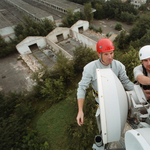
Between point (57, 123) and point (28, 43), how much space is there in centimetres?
1116

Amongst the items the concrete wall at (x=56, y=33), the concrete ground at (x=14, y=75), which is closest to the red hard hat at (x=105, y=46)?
the concrete ground at (x=14, y=75)

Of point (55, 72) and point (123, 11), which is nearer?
point (55, 72)

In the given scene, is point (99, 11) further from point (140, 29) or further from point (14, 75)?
point (14, 75)

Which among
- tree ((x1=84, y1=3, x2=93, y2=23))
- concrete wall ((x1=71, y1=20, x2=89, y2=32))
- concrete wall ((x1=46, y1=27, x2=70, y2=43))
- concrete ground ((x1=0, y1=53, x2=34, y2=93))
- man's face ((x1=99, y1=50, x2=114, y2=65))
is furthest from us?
tree ((x1=84, y1=3, x2=93, y2=23))

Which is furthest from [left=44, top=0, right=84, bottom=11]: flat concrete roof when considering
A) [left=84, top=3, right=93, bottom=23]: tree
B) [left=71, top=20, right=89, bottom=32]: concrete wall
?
[left=71, top=20, right=89, bottom=32]: concrete wall

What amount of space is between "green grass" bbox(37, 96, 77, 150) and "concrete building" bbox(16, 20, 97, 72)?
18.4 feet

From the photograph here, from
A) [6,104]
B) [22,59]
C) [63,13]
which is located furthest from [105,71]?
[63,13]

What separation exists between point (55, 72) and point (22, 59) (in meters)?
7.27

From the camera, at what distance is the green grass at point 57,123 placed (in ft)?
21.2

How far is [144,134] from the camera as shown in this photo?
110 centimetres

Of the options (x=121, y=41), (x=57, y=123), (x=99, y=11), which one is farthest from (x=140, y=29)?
(x=57, y=123)

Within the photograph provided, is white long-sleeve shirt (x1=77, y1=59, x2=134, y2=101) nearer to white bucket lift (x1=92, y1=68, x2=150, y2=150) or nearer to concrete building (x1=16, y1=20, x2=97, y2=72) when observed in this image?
white bucket lift (x1=92, y1=68, x2=150, y2=150)

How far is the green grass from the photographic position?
647 cm

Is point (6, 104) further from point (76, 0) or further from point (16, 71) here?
point (76, 0)
